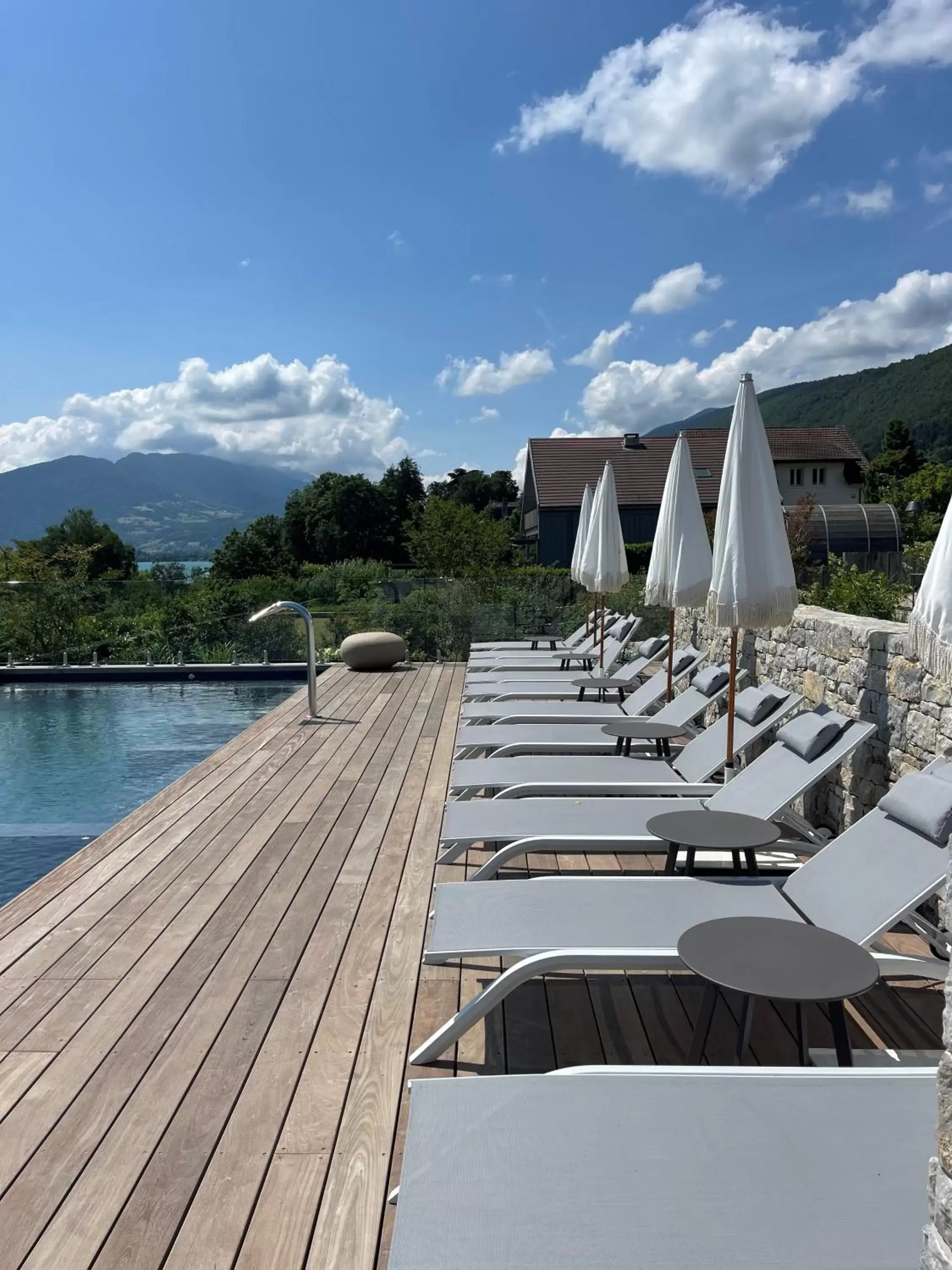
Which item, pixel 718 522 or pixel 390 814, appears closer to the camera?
pixel 718 522

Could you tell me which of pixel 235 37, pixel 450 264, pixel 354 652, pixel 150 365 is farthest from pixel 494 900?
pixel 150 365

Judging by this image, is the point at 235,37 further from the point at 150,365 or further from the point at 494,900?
the point at 150,365

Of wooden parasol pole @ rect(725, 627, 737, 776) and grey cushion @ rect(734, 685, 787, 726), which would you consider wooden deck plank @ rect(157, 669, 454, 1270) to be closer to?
wooden parasol pole @ rect(725, 627, 737, 776)

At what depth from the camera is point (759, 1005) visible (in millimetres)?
2834

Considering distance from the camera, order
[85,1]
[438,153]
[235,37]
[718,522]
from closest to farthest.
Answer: [718,522] < [85,1] < [235,37] < [438,153]

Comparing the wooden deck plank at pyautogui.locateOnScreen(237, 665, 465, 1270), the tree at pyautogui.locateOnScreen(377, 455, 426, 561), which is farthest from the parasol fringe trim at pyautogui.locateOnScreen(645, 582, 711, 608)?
the tree at pyautogui.locateOnScreen(377, 455, 426, 561)

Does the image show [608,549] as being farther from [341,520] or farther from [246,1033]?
[341,520]

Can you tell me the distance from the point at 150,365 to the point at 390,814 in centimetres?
2343

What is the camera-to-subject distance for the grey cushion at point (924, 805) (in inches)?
108

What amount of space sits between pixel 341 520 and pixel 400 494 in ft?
15.4

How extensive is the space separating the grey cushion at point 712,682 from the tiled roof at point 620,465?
23.3 meters

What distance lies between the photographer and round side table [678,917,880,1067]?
6.68 feet

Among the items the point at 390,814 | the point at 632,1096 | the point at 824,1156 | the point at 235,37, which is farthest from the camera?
the point at 235,37

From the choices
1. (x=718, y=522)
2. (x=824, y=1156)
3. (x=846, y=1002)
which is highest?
(x=718, y=522)
